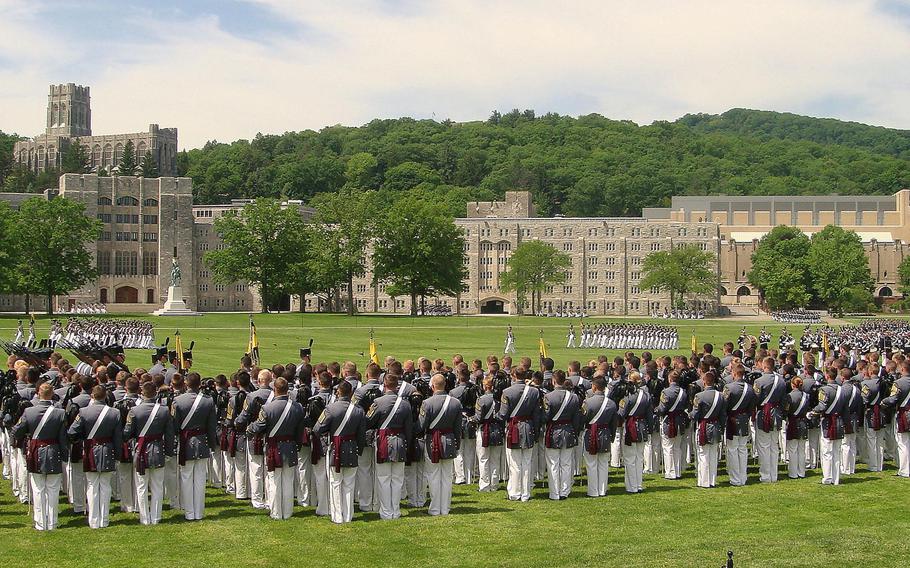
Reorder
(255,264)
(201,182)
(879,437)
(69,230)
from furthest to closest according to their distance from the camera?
(201,182)
(255,264)
(69,230)
(879,437)

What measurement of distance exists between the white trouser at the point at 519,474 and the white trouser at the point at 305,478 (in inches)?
120

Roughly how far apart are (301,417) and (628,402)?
549 cm

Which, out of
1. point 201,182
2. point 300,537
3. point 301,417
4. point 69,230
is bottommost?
point 300,537

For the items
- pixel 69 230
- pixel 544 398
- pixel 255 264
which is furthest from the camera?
pixel 255 264

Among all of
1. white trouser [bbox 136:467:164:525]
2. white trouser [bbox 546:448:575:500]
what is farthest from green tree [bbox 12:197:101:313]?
white trouser [bbox 546:448:575:500]

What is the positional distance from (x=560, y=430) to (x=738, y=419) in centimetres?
328

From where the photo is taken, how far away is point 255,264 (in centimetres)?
10944

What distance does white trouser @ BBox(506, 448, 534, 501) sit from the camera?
57.5ft

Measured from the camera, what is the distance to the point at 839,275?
128875 mm

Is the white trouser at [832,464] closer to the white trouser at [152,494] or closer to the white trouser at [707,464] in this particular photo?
the white trouser at [707,464]

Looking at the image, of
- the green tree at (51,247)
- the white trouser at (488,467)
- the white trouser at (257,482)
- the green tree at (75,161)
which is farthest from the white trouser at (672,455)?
the green tree at (75,161)

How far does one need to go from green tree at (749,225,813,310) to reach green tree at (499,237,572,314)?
24.3m

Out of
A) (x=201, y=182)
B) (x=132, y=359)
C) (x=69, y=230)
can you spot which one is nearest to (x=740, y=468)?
(x=132, y=359)

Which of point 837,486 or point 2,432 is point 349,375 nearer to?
point 2,432
